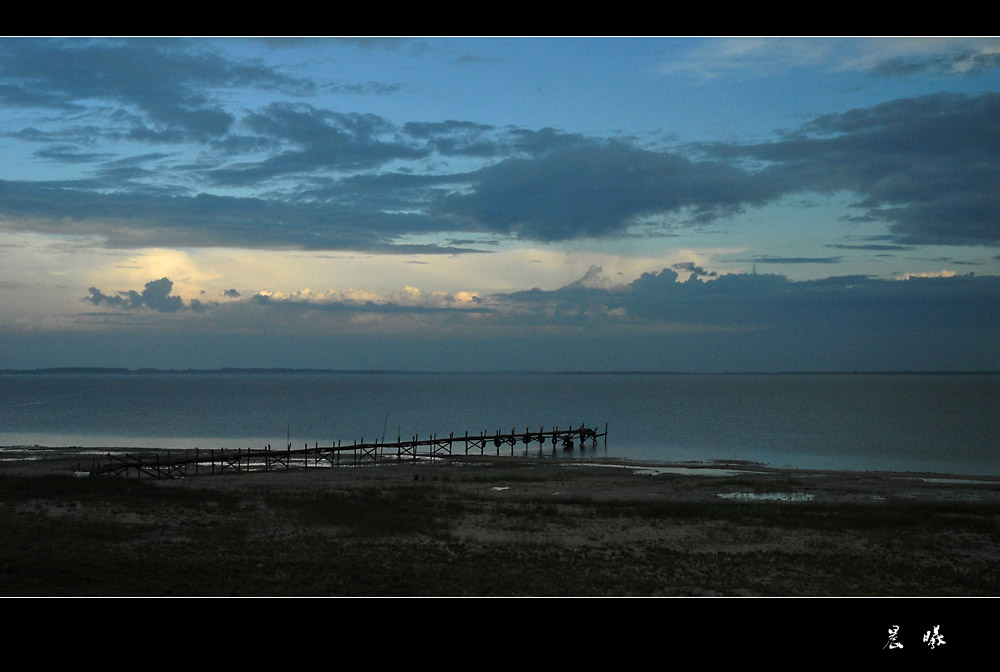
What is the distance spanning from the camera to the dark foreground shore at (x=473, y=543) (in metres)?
14.4

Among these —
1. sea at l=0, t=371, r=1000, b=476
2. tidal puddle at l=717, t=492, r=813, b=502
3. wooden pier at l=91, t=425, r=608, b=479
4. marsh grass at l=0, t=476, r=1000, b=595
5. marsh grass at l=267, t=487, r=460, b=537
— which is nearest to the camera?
marsh grass at l=0, t=476, r=1000, b=595

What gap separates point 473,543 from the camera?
18781mm

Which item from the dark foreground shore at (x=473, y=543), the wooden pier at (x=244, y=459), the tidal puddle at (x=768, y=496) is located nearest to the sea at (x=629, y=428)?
the wooden pier at (x=244, y=459)

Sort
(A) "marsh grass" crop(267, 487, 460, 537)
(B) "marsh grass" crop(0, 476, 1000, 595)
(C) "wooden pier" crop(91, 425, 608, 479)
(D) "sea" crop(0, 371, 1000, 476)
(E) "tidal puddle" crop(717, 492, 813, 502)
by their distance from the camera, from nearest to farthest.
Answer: (B) "marsh grass" crop(0, 476, 1000, 595) < (A) "marsh grass" crop(267, 487, 460, 537) < (E) "tidal puddle" crop(717, 492, 813, 502) < (C) "wooden pier" crop(91, 425, 608, 479) < (D) "sea" crop(0, 371, 1000, 476)

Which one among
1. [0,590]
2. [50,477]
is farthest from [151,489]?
[0,590]

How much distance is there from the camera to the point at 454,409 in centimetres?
13562

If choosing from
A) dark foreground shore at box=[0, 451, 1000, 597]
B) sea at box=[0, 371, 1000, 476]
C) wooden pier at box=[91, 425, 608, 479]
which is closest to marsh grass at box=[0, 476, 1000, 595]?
dark foreground shore at box=[0, 451, 1000, 597]

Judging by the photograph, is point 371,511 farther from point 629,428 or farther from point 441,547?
point 629,428

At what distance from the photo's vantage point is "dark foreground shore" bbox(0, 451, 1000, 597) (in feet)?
47.1

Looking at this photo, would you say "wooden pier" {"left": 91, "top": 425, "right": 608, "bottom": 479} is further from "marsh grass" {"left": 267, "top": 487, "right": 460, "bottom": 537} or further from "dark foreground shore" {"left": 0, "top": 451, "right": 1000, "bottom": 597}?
"marsh grass" {"left": 267, "top": 487, "right": 460, "bottom": 537}

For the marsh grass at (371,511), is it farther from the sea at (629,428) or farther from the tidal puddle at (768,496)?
the sea at (629,428)

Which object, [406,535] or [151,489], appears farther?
[151,489]
